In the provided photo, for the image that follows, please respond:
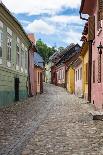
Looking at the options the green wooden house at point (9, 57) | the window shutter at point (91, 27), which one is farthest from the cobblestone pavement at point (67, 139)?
the window shutter at point (91, 27)

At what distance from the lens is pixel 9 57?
25.3 metres

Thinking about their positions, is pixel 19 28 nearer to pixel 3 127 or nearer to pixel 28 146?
pixel 3 127

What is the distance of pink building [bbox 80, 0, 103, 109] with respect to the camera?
20109mm

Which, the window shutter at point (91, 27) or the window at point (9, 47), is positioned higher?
the window shutter at point (91, 27)

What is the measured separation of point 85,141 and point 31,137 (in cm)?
143

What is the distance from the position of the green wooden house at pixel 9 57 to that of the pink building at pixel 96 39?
4.00 metres

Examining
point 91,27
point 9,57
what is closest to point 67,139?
point 91,27

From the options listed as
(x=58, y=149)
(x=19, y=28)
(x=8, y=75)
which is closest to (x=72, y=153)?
(x=58, y=149)

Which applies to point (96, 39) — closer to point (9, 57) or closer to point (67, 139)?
point (9, 57)

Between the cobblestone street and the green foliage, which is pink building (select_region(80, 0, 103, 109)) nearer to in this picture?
the cobblestone street

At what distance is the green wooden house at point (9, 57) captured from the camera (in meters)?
22.2

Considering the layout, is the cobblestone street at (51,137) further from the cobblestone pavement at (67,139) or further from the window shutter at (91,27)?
the window shutter at (91,27)

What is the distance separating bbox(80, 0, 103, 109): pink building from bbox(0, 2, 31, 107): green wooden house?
400 centimetres

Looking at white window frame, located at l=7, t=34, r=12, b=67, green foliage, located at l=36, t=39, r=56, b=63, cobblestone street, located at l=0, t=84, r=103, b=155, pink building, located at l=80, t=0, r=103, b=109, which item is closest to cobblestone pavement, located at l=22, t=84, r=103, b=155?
cobblestone street, located at l=0, t=84, r=103, b=155
